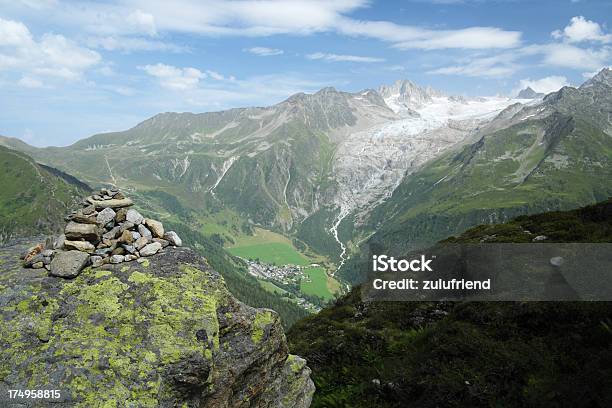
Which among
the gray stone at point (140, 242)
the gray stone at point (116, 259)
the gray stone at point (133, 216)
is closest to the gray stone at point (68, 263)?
the gray stone at point (116, 259)

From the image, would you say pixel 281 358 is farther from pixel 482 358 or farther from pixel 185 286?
pixel 482 358

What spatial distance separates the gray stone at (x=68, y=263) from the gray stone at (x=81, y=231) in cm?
60

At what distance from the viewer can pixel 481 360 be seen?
632 inches

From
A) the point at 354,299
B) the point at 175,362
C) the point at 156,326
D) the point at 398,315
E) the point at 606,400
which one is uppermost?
the point at 156,326

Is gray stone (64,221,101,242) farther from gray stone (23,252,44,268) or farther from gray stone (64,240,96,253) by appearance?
gray stone (23,252,44,268)

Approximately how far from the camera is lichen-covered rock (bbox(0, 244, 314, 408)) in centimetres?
977

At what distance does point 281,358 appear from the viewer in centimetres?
1553

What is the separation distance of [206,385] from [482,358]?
37.8 ft

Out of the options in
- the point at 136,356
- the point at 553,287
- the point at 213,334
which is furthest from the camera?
the point at 553,287

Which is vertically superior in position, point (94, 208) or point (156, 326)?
point (94, 208)

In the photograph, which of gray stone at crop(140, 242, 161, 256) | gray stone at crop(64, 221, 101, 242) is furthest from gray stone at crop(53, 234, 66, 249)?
gray stone at crop(140, 242, 161, 256)

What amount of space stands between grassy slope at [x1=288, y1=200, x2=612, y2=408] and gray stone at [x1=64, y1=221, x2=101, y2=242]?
12680mm

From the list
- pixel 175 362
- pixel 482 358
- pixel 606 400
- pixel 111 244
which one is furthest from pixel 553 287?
pixel 111 244

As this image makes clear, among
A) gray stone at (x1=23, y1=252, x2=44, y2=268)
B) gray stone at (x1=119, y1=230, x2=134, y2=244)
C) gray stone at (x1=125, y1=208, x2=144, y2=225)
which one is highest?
gray stone at (x1=125, y1=208, x2=144, y2=225)
